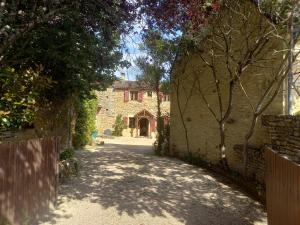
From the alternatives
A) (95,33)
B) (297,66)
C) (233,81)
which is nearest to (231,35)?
(233,81)

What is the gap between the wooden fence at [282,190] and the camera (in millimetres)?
4707

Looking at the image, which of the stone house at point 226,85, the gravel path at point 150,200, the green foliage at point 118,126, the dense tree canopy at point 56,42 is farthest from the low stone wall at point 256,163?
the green foliage at point 118,126

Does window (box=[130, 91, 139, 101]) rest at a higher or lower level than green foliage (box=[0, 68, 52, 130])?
higher

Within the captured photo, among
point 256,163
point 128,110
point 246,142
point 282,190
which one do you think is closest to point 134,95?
point 128,110

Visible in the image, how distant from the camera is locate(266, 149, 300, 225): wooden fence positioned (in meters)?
4.71

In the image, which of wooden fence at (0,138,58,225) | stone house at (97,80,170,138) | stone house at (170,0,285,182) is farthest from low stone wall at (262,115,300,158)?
stone house at (97,80,170,138)

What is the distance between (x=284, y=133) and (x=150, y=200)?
4.00 meters

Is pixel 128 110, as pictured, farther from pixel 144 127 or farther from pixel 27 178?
pixel 27 178

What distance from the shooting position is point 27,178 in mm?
6359

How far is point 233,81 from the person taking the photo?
12156 mm

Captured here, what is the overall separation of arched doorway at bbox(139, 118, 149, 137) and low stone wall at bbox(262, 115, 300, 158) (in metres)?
26.7

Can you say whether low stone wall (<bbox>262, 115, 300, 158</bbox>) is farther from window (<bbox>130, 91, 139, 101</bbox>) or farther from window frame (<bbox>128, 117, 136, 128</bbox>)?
window (<bbox>130, 91, 139, 101</bbox>)

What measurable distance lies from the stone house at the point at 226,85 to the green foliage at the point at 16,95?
6.79 metres

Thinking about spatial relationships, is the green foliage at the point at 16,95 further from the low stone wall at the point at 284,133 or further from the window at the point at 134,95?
the window at the point at 134,95
